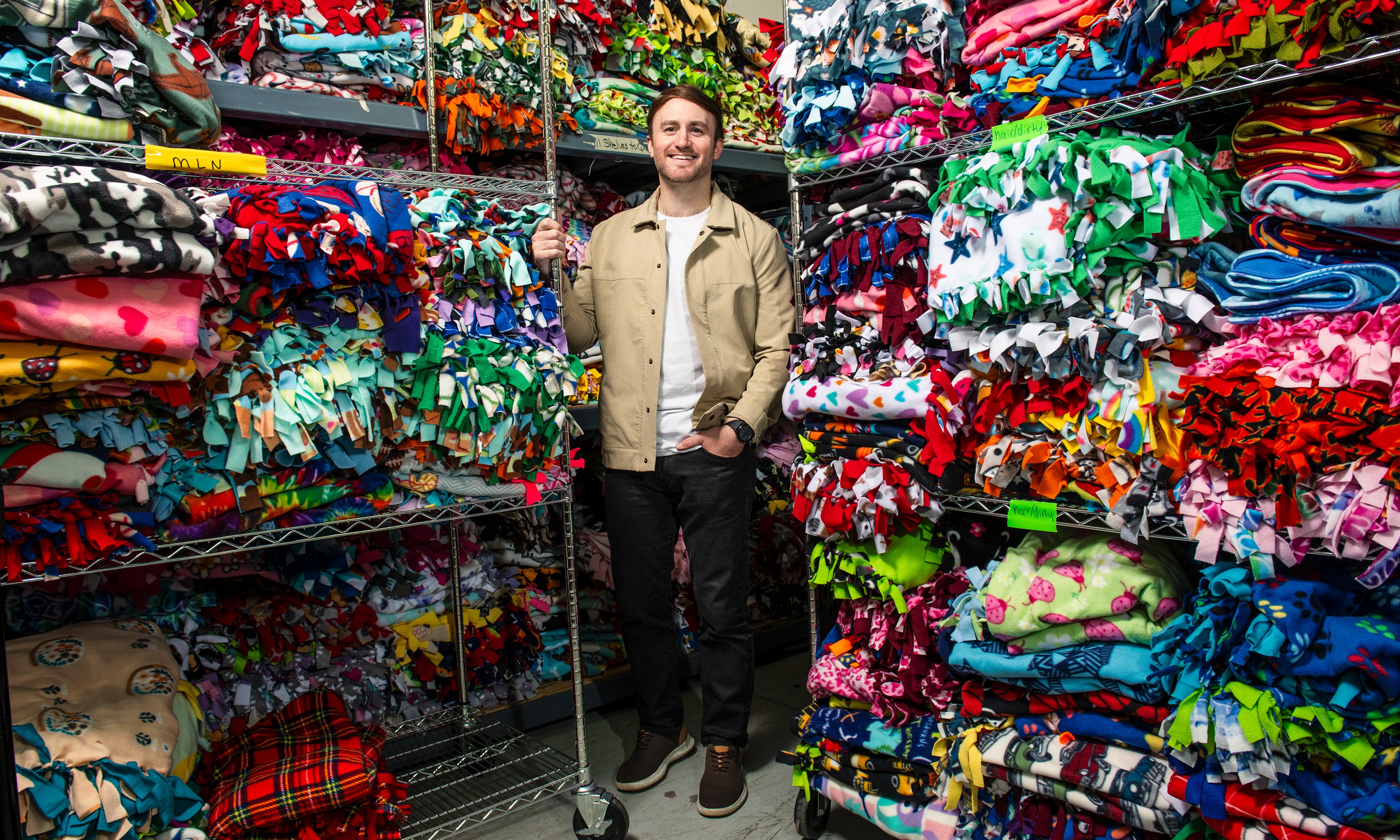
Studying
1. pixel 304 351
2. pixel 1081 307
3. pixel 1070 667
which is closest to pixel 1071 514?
pixel 1070 667

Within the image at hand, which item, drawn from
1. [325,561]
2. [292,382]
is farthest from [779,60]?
[325,561]

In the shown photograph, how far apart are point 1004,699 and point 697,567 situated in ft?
3.06

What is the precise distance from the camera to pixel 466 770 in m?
2.59

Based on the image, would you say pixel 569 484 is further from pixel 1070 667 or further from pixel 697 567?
pixel 1070 667

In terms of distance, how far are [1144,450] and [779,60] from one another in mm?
1321

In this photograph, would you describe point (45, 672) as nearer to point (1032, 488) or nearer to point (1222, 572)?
point (1032, 488)

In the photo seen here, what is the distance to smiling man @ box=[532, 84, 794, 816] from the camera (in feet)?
8.24

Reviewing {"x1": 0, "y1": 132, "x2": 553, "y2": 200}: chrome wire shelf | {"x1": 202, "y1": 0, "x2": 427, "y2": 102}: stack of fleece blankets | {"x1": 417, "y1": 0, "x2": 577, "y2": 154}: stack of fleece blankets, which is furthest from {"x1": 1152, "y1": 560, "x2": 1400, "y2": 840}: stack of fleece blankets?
{"x1": 202, "y1": 0, "x2": 427, "y2": 102}: stack of fleece blankets

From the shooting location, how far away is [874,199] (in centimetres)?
221

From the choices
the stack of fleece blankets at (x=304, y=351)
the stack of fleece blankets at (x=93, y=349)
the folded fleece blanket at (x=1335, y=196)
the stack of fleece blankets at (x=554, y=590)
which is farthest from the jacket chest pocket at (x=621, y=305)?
the folded fleece blanket at (x=1335, y=196)

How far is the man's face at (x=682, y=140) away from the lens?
252cm

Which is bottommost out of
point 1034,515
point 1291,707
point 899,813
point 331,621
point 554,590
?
point 899,813

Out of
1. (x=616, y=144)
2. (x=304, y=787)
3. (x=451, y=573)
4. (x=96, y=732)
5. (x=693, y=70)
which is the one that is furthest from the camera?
(x=693, y=70)

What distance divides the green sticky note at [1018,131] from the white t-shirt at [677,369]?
2.98 feet
